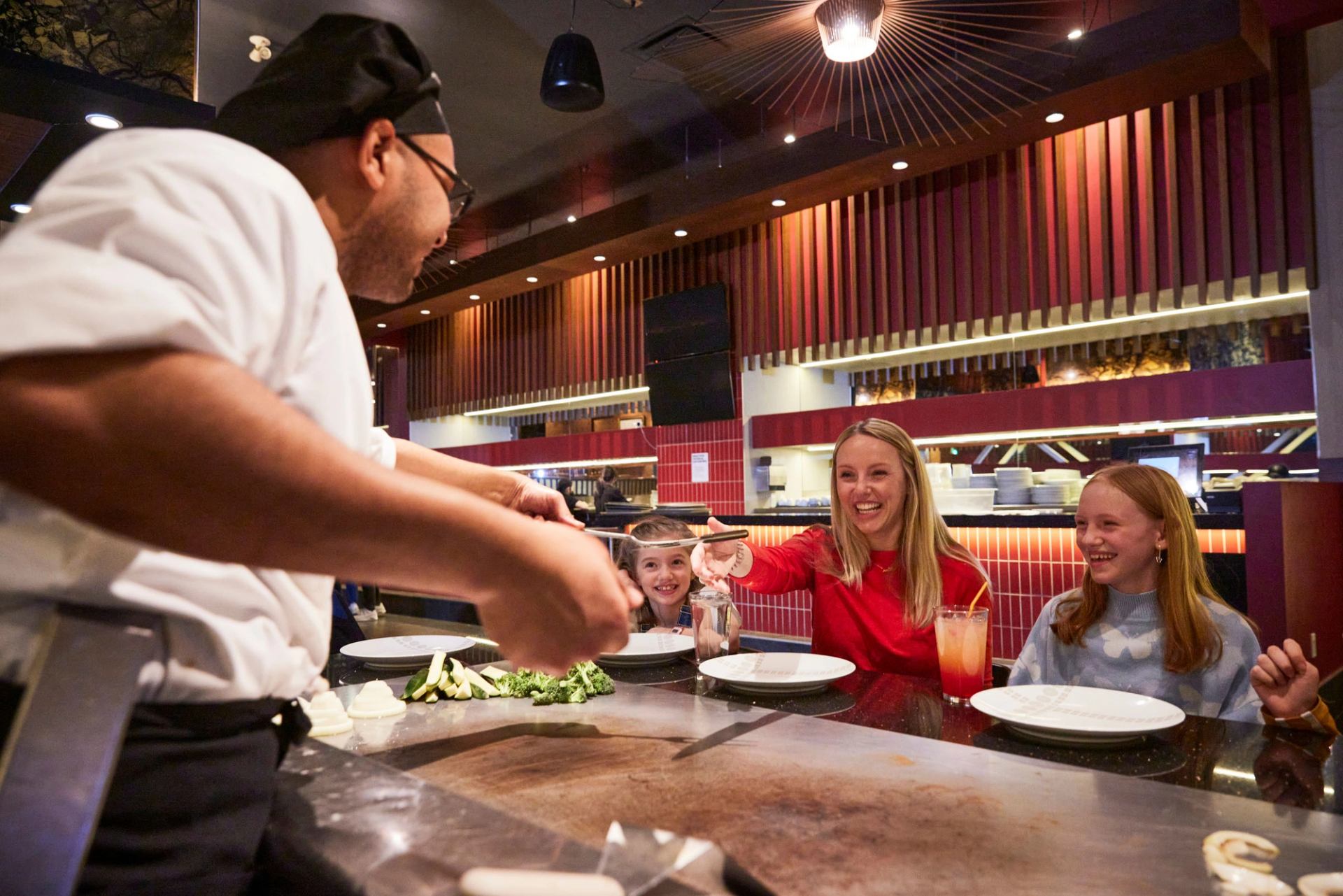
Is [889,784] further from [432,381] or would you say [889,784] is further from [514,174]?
[432,381]

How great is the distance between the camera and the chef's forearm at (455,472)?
1187mm

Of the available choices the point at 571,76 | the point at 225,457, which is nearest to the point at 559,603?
the point at 225,457

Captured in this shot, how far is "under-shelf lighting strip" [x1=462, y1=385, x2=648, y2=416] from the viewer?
7.75m

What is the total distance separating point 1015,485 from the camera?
4754 millimetres

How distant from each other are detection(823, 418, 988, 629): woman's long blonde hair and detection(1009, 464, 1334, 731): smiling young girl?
32 centimetres

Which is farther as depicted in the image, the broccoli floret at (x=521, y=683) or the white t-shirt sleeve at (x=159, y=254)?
the broccoli floret at (x=521, y=683)

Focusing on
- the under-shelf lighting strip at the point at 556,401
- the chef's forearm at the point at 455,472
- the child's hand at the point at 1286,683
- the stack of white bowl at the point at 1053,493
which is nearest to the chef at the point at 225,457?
the chef's forearm at the point at 455,472

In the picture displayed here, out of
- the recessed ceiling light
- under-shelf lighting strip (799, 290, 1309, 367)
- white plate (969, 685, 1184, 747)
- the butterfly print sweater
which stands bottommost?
the butterfly print sweater

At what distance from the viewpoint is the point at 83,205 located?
453 millimetres

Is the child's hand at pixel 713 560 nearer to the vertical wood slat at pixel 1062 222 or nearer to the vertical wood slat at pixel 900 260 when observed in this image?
the vertical wood slat at pixel 1062 222

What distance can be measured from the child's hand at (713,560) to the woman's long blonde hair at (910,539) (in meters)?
0.53

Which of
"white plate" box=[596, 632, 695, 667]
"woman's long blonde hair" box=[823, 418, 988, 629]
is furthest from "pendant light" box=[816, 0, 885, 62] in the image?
"white plate" box=[596, 632, 695, 667]

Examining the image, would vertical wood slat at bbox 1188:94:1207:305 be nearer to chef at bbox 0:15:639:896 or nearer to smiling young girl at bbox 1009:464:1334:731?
smiling young girl at bbox 1009:464:1334:731

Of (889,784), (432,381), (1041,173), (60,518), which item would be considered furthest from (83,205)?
(432,381)
